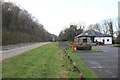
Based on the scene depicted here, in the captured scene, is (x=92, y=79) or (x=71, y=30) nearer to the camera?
(x=92, y=79)

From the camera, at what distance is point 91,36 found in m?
87.2

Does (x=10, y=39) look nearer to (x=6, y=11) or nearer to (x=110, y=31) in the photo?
(x=6, y=11)

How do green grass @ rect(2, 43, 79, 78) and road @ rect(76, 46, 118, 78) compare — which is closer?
green grass @ rect(2, 43, 79, 78)

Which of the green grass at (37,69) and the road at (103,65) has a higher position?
the green grass at (37,69)

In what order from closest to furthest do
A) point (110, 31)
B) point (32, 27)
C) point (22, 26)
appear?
point (22, 26), point (110, 31), point (32, 27)

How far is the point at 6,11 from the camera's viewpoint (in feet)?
249

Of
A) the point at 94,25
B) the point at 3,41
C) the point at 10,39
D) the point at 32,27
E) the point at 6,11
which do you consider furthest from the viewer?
the point at 94,25

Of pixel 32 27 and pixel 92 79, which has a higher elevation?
pixel 32 27

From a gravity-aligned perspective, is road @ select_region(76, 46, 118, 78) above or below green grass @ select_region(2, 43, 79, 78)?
below

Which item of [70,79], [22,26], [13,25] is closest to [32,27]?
[22,26]

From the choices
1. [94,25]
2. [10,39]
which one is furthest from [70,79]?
[94,25]

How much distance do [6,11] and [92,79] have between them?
69.5 metres

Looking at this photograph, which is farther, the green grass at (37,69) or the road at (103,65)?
the road at (103,65)

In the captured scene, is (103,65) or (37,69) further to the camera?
(103,65)
